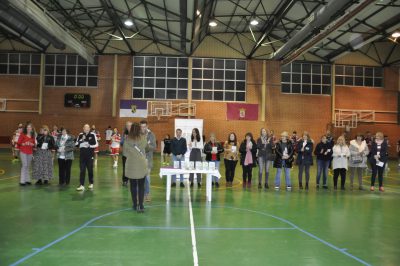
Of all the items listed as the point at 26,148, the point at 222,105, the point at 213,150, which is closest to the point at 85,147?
the point at 26,148

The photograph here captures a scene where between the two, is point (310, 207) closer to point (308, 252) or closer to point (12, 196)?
point (308, 252)

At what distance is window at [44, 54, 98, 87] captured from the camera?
26656mm

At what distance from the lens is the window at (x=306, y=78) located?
27.3m

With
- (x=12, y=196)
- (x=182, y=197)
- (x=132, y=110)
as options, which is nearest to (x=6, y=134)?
(x=132, y=110)

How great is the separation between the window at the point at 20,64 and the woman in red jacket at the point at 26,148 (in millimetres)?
18563

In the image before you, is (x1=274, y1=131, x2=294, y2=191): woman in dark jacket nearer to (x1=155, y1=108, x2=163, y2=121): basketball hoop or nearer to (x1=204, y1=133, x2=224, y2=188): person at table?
(x1=204, y1=133, x2=224, y2=188): person at table

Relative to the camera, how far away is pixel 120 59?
2666 centimetres

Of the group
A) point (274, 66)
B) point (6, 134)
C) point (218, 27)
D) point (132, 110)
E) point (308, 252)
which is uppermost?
point (218, 27)

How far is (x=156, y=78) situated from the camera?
2659 cm

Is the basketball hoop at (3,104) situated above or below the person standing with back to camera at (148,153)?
above

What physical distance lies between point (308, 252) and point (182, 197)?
4594 millimetres

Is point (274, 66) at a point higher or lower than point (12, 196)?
higher

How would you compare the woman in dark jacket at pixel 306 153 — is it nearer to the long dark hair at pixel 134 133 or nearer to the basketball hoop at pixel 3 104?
the long dark hair at pixel 134 133

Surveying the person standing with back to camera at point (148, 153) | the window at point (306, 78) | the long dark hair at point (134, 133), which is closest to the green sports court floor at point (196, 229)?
the person standing with back to camera at point (148, 153)
